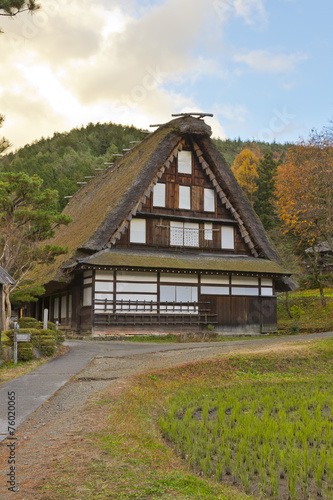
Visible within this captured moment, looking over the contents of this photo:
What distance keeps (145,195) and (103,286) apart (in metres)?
5.18

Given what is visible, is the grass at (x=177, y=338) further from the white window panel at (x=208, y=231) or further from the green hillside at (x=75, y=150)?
the green hillside at (x=75, y=150)

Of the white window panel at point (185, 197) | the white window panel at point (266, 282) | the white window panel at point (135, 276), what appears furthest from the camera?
the white window panel at point (185, 197)

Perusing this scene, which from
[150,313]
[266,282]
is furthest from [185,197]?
[150,313]

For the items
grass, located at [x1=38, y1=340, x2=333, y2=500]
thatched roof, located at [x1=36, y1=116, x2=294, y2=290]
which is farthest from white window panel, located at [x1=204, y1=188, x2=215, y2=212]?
grass, located at [x1=38, y1=340, x2=333, y2=500]

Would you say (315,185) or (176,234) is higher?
(315,185)

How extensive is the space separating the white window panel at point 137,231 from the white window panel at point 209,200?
12.7ft

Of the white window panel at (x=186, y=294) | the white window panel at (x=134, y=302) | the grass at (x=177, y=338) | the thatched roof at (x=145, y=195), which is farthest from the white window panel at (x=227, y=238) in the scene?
the grass at (x=177, y=338)

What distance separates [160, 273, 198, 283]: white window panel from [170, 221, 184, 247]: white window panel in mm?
2233

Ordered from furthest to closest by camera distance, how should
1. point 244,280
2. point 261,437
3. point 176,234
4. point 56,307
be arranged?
point 56,307 < point 176,234 < point 244,280 < point 261,437

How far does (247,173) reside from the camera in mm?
57062

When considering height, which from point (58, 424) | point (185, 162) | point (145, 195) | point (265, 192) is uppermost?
point (265, 192)

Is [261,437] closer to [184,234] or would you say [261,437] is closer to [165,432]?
[165,432]

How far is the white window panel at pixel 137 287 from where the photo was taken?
22281 millimetres

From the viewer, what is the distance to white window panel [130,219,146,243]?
24031 millimetres
